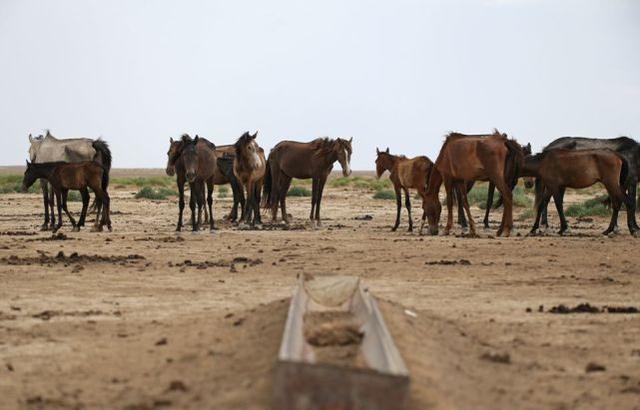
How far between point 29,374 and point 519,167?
1509 centimetres

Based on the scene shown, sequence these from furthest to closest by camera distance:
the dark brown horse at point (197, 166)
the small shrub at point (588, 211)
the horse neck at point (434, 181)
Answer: the small shrub at point (588, 211)
the horse neck at point (434, 181)
the dark brown horse at point (197, 166)

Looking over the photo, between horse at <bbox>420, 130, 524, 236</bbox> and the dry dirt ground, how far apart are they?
3.86ft

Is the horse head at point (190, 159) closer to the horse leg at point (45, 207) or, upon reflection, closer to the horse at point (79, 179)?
the horse at point (79, 179)

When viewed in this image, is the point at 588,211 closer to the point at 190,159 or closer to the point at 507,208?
the point at 507,208

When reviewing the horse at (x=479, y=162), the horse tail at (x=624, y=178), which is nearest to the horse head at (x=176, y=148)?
the horse at (x=479, y=162)

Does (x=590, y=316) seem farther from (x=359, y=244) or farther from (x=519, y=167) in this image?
(x=519, y=167)

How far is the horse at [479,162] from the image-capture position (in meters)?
20.8

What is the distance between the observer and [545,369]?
7762mm

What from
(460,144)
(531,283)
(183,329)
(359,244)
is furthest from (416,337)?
(460,144)

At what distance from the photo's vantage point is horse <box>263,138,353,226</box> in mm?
24359

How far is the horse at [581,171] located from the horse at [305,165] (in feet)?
14.1

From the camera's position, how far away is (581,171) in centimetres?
2147

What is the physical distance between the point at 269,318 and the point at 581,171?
1365 cm

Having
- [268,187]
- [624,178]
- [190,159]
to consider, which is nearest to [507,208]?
[624,178]
